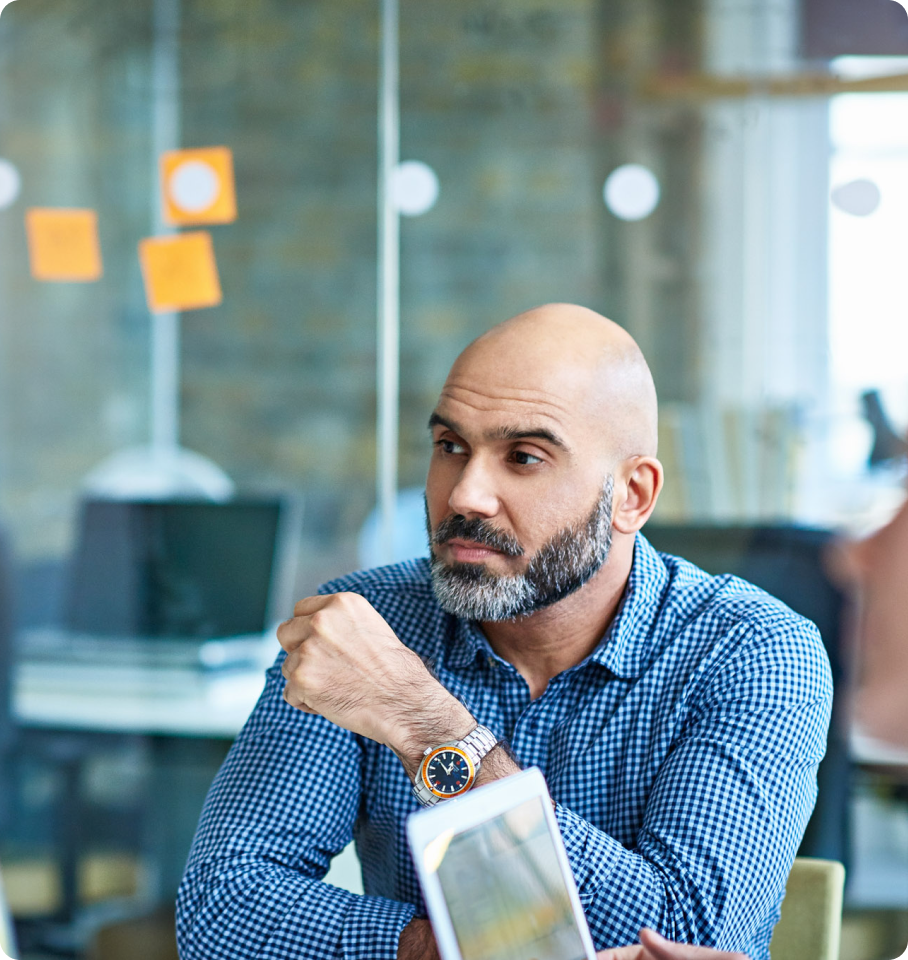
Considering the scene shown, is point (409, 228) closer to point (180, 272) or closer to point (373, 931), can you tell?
point (180, 272)

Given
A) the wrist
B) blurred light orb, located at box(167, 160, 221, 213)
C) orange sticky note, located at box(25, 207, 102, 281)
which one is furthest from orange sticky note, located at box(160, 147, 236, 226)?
the wrist

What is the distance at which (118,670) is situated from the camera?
273 cm

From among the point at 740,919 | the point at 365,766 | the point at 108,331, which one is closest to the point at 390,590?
the point at 365,766

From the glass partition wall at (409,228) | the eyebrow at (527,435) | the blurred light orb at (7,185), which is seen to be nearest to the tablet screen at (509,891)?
the eyebrow at (527,435)

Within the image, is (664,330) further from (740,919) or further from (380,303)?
(740,919)

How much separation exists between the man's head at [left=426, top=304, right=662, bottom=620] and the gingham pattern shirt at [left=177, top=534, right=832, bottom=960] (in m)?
0.08

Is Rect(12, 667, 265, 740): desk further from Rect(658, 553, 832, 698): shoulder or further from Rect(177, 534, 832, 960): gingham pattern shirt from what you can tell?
Rect(658, 553, 832, 698): shoulder

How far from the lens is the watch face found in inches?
42.7

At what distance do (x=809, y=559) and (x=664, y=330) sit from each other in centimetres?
140

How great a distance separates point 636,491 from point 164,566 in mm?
2128

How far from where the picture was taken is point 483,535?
1.27 meters

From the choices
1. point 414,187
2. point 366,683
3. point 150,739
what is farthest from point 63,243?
point 366,683

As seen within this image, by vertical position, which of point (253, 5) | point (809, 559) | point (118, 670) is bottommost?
point (118, 670)

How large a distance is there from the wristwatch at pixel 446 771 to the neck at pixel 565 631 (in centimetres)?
26
